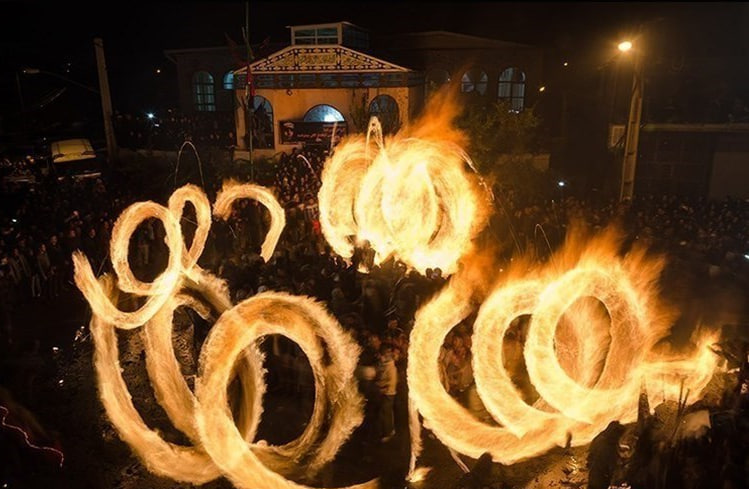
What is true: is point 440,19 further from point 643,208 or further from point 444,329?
point 444,329

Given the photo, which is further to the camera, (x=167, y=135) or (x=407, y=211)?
(x=167, y=135)

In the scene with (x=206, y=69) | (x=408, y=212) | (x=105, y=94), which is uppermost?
(x=206, y=69)

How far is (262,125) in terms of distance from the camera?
30234 millimetres

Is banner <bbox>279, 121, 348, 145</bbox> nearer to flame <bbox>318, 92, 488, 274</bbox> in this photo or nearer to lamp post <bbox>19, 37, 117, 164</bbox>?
lamp post <bbox>19, 37, 117, 164</bbox>

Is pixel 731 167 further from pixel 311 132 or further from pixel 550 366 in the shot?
pixel 550 366

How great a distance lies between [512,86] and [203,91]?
1772 cm

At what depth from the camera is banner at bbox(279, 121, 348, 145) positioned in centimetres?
2883

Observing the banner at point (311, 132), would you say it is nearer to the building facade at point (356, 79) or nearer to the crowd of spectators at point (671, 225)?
the building facade at point (356, 79)

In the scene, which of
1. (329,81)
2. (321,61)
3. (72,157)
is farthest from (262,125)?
(72,157)

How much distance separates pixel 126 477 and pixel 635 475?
270 inches

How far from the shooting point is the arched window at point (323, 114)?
3038 cm

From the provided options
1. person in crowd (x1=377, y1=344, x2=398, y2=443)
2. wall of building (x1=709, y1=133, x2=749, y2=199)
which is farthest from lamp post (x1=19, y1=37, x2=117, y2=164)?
wall of building (x1=709, y1=133, x2=749, y2=199)

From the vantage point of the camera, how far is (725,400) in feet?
30.8

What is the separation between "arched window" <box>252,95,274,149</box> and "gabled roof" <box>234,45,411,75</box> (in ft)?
6.68
